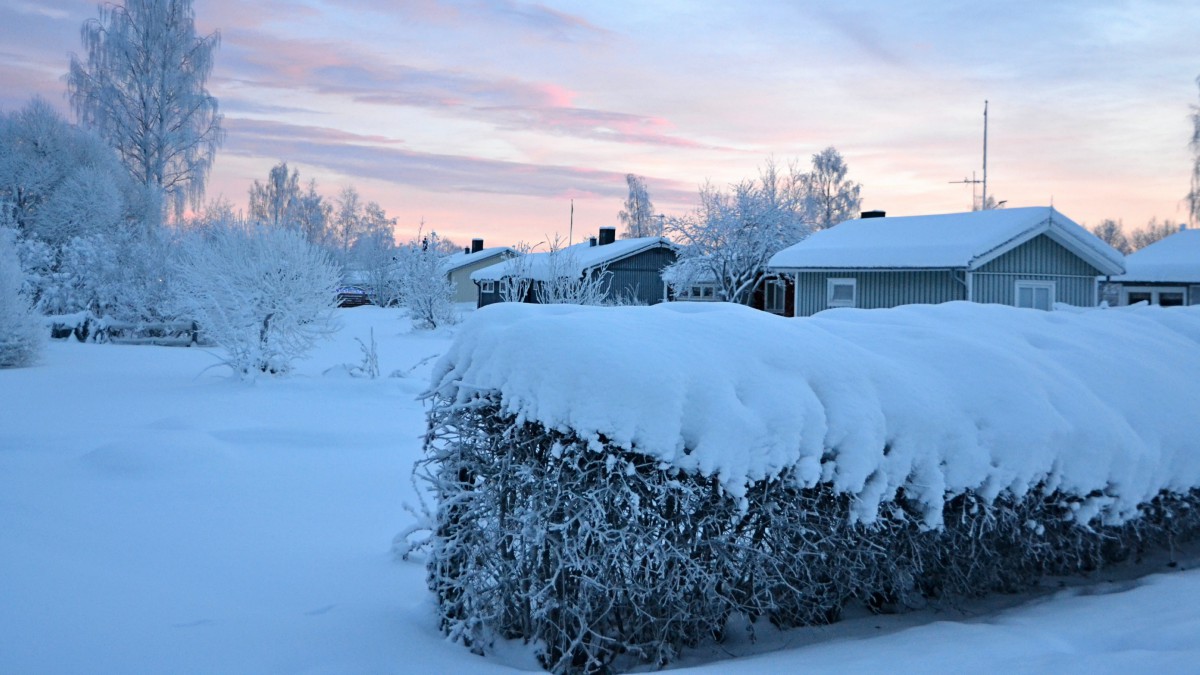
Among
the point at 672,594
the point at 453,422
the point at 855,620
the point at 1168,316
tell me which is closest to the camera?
the point at 672,594

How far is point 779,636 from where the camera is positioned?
171 inches

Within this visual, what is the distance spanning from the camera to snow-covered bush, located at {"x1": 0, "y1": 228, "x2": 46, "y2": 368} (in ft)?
64.2

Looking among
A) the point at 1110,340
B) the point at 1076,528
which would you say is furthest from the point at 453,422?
the point at 1110,340

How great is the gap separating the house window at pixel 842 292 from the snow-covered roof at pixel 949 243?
52 cm

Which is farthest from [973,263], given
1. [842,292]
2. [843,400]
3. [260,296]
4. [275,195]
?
[275,195]

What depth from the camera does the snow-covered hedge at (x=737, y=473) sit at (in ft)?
12.3

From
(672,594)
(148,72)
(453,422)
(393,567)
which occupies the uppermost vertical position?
(148,72)

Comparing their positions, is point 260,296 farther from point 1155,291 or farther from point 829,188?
point 829,188

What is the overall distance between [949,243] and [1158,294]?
14400 millimetres

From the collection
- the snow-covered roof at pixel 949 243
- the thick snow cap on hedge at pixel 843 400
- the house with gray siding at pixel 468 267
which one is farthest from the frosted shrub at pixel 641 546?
the house with gray siding at pixel 468 267

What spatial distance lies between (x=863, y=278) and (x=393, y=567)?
19.3 metres

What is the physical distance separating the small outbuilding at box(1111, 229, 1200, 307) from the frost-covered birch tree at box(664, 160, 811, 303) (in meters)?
11.3

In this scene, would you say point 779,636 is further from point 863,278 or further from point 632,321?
point 863,278

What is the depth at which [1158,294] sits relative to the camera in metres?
30.7
